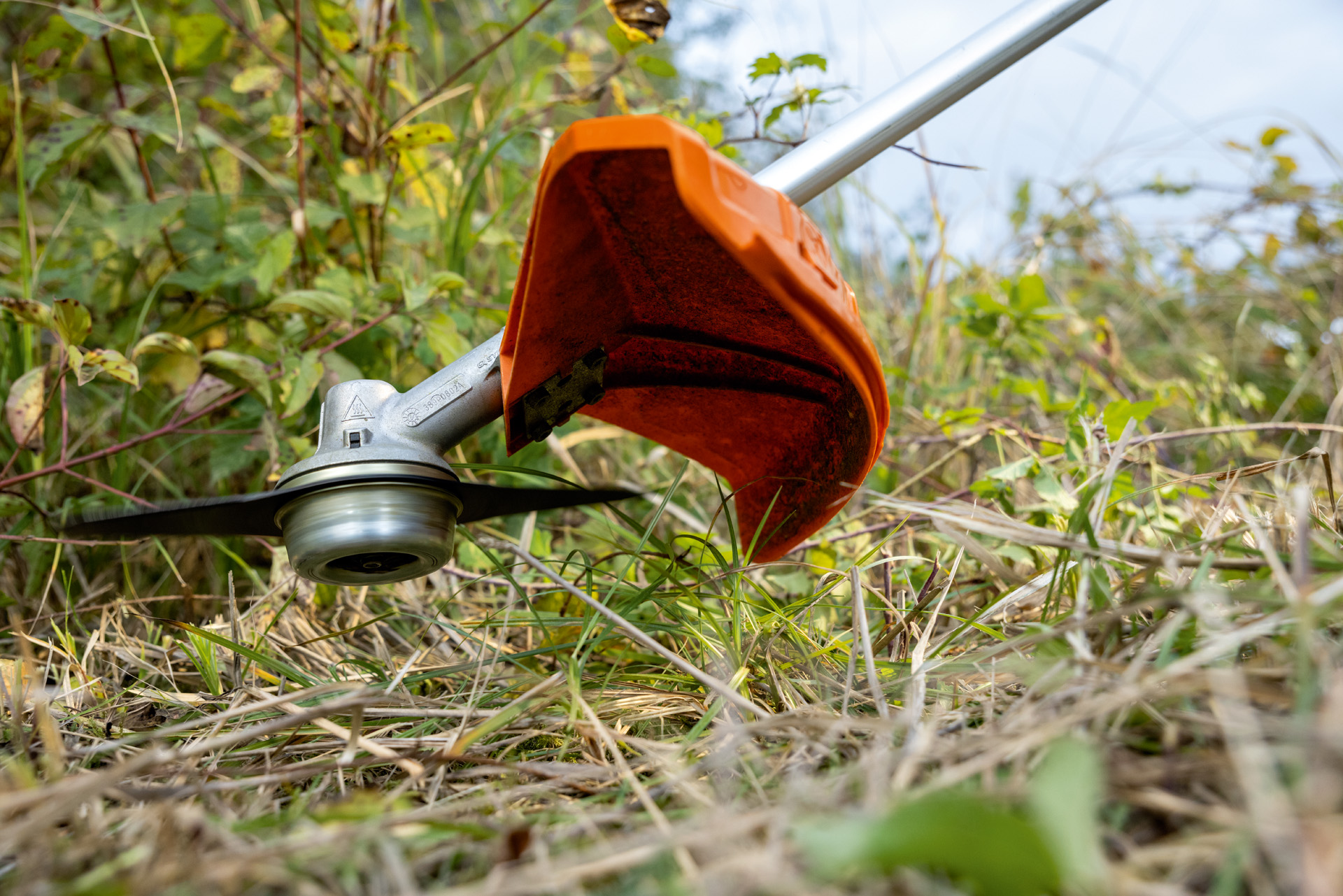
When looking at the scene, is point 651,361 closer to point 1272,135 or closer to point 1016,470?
point 1016,470

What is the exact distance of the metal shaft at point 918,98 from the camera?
2.90 feet

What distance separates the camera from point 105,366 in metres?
0.89

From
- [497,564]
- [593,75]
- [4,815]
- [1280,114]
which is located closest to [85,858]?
[4,815]

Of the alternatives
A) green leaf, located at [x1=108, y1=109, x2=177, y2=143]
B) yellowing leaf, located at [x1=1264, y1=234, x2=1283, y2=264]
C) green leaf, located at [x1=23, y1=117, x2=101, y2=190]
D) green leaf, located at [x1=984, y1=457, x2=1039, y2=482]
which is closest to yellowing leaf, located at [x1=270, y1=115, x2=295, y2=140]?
green leaf, located at [x1=108, y1=109, x2=177, y2=143]

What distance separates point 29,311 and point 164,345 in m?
0.16

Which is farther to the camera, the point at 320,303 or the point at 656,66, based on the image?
the point at 656,66

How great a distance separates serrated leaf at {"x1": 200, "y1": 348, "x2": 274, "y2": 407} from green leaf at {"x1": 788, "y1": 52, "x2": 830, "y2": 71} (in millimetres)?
814

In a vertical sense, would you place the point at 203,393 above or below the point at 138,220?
below

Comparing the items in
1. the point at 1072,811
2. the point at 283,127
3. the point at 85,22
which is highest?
the point at 85,22

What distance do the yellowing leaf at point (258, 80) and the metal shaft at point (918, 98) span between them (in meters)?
0.89

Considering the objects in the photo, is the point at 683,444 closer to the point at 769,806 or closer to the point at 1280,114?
the point at 769,806

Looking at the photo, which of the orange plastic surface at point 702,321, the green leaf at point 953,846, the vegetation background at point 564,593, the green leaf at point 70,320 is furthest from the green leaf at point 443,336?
the green leaf at point 953,846

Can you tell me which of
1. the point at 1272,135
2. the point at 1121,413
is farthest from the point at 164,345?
the point at 1272,135

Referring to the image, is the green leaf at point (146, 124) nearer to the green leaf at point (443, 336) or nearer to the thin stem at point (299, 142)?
the thin stem at point (299, 142)
